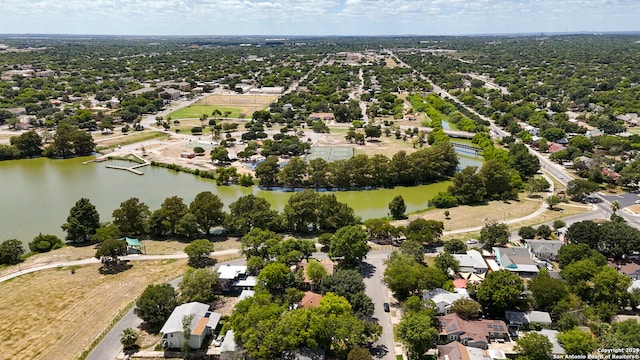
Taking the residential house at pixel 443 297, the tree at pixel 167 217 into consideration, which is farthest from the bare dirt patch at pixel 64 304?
the residential house at pixel 443 297

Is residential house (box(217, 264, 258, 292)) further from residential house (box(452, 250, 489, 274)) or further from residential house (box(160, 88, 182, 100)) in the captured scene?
residential house (box(160, 88, 182, 100))

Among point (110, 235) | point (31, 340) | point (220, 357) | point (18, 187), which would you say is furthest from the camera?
point (18, 187)

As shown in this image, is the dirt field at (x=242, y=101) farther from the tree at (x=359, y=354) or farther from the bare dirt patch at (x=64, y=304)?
the tree at (x=359, y=354)

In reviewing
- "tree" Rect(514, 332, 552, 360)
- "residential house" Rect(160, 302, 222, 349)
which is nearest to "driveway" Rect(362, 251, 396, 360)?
"tree" Rect(514, 332, 552, 360)

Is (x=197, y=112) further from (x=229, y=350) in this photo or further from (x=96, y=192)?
(x=229, y=350)

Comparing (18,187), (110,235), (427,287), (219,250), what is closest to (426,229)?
(427,287)

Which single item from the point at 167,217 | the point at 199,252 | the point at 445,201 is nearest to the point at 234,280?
the point at 199,252

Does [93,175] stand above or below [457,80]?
below

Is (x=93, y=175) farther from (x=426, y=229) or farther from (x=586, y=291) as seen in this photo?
(x=586, y=291)
